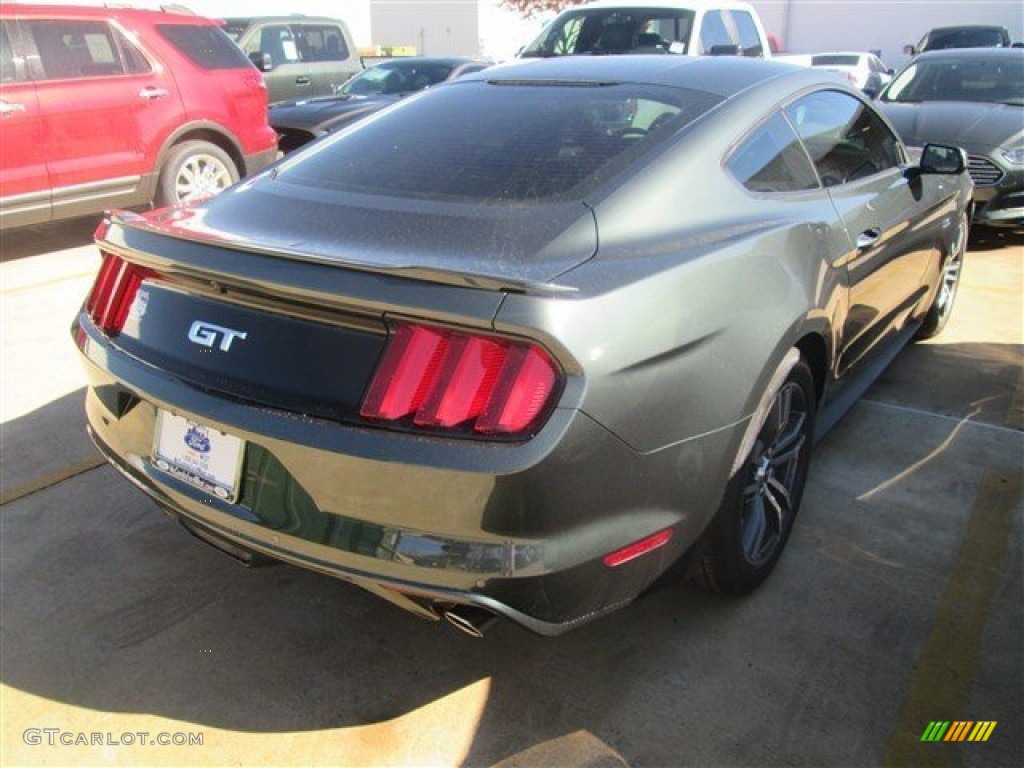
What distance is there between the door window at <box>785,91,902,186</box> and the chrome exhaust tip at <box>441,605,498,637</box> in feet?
6.54

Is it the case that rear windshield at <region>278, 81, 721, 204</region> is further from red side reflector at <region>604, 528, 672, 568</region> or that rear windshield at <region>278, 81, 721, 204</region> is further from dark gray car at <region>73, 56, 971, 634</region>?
red side reflector at <region>604, 528, 672, 568</region>

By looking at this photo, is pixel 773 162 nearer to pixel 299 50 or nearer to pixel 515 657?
pixel 515 657

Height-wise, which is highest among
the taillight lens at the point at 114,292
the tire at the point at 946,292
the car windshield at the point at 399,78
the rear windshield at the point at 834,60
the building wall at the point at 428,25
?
the taillight lens at the point at 114,292

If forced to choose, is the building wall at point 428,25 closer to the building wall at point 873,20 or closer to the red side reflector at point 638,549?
the building wall at point 873,20

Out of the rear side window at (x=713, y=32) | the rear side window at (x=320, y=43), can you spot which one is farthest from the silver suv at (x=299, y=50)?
the rear side window at (x=713, y=32)

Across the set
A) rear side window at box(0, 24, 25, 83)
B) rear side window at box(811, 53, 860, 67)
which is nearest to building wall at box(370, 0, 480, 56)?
rear side window at box(811, 53, 860, 67)

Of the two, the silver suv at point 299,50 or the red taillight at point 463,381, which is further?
the silver suv at point 299,50

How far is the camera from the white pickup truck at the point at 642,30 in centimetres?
761

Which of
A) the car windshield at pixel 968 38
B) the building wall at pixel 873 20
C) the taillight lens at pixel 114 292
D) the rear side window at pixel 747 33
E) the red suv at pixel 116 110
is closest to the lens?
the taillight lens at pixel 114 292

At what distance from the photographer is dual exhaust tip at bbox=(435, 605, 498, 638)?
2001mm

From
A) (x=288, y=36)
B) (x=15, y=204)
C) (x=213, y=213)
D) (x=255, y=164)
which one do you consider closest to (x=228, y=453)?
(x=213, y=213)

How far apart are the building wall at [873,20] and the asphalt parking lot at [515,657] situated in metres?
33.4

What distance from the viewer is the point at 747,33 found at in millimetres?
8703

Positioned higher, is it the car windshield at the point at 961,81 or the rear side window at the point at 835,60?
the car windshield at the point at 961,81
